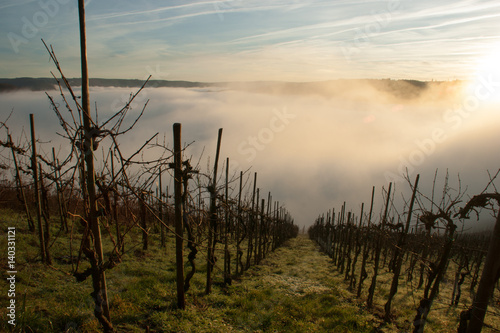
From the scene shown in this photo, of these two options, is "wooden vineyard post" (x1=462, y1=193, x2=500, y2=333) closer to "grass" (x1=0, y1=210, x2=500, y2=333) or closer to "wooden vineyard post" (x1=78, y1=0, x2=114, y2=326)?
"grass" (x1=0, y1=210, x2=500, y2=333)

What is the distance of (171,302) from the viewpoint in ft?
22.6

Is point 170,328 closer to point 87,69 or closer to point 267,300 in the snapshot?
point 267,300

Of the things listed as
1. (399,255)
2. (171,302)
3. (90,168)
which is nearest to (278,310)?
(171,302)

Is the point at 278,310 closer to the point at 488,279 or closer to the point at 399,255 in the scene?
the point at 399,255

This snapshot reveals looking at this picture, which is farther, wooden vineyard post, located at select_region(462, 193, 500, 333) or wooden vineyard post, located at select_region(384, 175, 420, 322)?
wooden vineyard post, located at select_region(384, 175, 420, 322)

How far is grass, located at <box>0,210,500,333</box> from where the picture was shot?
18.2 ft

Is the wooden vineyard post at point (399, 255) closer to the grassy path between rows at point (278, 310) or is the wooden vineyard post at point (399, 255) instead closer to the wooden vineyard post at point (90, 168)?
the grassy path between rows at point (278, 310)

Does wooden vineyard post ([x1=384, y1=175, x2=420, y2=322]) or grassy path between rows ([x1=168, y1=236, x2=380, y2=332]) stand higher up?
wooden vineyard post ([x1=384, y1=175, x2=420, y2=322])

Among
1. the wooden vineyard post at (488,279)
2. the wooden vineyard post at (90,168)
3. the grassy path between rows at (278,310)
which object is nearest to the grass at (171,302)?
the grassy path between rows at (278,310)

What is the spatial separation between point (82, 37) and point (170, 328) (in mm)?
5356

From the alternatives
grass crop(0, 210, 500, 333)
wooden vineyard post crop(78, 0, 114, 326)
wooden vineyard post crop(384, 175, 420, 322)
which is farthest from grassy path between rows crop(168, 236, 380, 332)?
wooden vineyard post crop(78, 0, 114, 326)

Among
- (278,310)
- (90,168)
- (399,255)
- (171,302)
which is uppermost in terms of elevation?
(90,168)

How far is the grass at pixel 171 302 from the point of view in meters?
5.54

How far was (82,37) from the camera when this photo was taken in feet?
11.3
